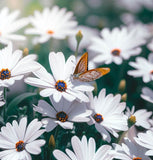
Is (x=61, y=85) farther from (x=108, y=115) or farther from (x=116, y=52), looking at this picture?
(x=116, y=52)

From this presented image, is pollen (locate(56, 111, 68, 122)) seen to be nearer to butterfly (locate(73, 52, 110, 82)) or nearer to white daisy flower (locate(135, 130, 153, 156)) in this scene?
butterfly (locate(73, 52, 110, 82))

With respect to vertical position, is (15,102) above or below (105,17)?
above

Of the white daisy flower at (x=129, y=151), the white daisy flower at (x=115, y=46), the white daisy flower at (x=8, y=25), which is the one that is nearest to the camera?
the white daisy flower at (x=129, y=151)

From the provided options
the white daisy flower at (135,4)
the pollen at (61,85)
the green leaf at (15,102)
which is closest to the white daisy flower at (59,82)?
the pollen at (61,85)

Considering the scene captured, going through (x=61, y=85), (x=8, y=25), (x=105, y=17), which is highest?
(x=8, y=25)

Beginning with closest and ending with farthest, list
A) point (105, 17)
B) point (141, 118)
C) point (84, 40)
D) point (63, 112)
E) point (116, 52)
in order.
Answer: point (63, 112)
point (141, 118)
point (116, 52)
point (84, 40)
point (105, 17)

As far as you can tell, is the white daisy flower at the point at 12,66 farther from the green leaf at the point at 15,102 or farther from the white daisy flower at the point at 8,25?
the white daisy flower at the point at 8,25

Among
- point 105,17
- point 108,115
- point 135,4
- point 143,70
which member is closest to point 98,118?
point 108,115
